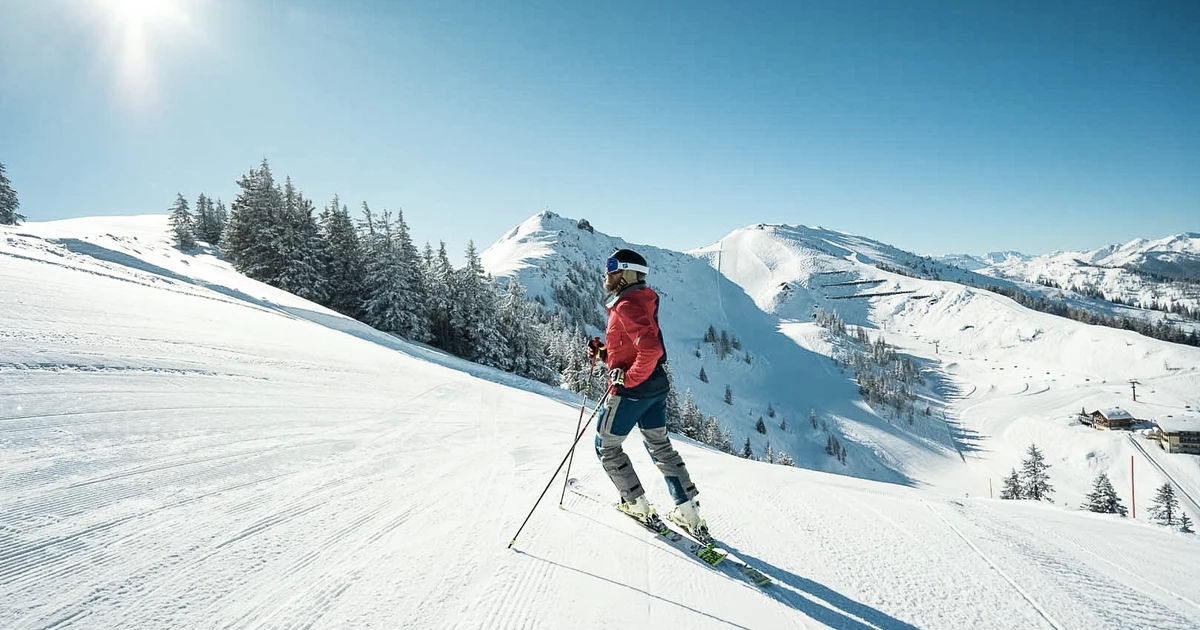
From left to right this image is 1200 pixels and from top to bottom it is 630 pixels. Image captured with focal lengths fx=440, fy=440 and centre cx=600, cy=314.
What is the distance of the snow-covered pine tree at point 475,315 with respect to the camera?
33.0 metres

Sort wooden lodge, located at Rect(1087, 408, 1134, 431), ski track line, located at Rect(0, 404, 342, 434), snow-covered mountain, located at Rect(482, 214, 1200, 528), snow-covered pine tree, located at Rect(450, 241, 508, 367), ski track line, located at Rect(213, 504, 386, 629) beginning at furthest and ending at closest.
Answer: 1. snow-covered mountain, located at Rect(482, 214, 1200, 528)
2. wooden lodge, located at Rect(1087, 408, 1134, 431)
3. snow-covered pine tree, located at Rect(450, 241, 508, 367)
4. ski track line, located at Rect(0, 404, 342, 434)
5. ski track line, located at Rect(213, 504, 386, 629)

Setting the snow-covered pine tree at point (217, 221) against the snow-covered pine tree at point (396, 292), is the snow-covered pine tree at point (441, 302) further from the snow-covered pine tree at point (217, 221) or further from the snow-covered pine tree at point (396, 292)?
the snow-covered pine tree at point (217, 221)

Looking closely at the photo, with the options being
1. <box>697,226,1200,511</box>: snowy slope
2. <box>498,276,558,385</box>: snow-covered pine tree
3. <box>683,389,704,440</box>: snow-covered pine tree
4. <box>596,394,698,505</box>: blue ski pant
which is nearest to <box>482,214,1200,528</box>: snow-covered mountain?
<box>697,226,1200,511</box>: snowy slope

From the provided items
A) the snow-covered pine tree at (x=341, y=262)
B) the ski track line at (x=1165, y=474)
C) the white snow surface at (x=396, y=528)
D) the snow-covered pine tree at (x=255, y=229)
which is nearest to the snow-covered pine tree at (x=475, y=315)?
the snow-covered pine tree at (x=341, y=262)

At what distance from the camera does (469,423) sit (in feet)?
23.4

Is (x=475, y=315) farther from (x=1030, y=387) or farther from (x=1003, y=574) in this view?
(x=1030, y=387)

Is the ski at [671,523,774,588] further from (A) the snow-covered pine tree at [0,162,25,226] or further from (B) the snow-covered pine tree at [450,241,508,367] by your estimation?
(A) the snow-covered pine tree at [0,162,25,226]

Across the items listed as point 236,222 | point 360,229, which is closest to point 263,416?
point 236,222

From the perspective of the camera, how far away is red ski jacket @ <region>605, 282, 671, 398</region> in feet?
12.5

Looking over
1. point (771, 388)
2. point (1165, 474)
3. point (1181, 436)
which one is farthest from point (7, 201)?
point (1181, 436)

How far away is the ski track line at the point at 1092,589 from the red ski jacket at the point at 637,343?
3.41 m

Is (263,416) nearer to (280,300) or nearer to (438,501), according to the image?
(438,501)

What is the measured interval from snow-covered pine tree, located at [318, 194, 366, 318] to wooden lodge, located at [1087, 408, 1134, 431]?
384 feet

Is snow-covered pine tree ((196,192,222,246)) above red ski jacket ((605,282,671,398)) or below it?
above
